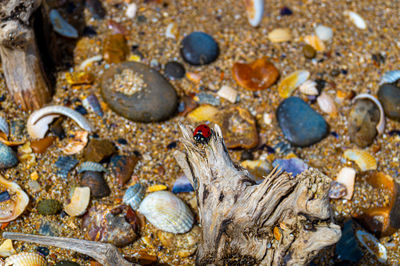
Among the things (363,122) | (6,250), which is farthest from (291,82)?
(6,250)

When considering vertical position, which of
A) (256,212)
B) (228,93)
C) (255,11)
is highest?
(255,11)

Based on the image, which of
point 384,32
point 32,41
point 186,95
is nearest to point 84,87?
point 32,41

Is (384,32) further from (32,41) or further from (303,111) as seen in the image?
(32,41)

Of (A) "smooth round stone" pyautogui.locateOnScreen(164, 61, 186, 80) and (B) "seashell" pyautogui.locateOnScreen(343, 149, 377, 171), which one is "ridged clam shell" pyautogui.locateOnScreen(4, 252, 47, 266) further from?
(B) "seashell" pyautogui.locateOnScreen(343, 149, 377, 171)

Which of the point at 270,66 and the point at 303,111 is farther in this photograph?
the point at 270,66

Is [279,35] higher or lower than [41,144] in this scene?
higher

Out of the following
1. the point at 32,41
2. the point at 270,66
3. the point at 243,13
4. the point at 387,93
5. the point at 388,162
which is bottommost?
the point at 388,162

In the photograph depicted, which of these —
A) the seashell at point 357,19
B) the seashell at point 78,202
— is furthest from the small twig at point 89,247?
the seashell at point 357,19

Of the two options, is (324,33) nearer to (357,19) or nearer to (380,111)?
(357,19)
